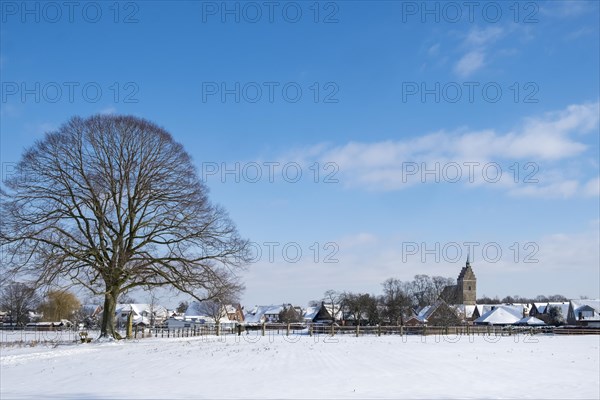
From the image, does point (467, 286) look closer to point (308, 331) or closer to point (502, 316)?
point (502, 316)

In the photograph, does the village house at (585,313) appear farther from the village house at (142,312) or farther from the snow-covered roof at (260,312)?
the village house at (142,312)

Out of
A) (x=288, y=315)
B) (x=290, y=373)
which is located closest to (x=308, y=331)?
(x=290, y=373)

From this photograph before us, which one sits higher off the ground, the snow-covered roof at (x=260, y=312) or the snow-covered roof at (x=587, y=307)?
the snow-covered roof at (x=587, y=307)

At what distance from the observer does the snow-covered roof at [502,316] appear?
8844cm

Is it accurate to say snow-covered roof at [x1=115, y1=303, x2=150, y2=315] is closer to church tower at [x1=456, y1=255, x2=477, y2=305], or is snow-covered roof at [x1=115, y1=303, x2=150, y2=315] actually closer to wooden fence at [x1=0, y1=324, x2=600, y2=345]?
church tower at [x1=456, y1=255, x2=477, y2=305]

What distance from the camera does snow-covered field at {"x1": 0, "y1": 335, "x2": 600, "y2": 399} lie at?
13922mm

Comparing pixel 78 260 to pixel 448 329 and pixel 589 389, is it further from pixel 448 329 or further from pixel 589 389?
pixel 448 329

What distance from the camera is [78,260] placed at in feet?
96.6

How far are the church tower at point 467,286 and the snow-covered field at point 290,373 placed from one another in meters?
123

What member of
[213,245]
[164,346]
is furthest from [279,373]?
[213,245]

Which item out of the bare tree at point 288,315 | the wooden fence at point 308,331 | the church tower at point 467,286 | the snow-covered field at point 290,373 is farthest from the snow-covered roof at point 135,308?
the snow-covered field at point 290,373

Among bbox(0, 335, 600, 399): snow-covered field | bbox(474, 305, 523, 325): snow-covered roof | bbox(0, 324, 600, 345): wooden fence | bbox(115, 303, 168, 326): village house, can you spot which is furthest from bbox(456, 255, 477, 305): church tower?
bbox(0, 335, 600, 399): snow-covered field

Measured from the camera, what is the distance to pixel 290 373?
17344 mm

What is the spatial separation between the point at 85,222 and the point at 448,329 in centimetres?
3062
